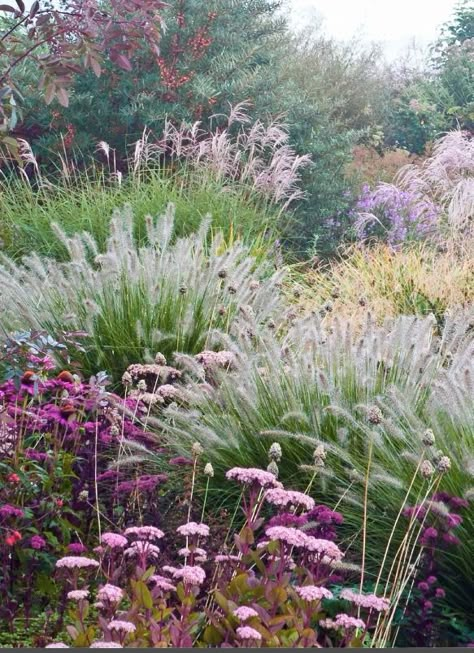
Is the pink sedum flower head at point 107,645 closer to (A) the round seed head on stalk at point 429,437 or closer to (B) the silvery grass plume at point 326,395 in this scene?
(A) the round seed head on stalk at point 429,437

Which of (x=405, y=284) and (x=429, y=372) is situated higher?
(x=429, y=372)

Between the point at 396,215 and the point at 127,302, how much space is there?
643 cm

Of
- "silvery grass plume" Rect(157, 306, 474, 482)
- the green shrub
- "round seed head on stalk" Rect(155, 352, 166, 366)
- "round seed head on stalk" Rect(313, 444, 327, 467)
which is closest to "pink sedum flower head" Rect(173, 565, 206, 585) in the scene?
"round seed head on stalk" Rect(313, 444, 327, 467)

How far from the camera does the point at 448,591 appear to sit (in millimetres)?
3236

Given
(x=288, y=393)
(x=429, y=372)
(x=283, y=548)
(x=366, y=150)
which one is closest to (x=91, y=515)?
(x=288, y=393)

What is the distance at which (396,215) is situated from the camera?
11070 mm

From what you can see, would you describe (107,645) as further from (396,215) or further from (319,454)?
(396,215)

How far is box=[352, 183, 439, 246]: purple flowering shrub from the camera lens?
35.2 ft

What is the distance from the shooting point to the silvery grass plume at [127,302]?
505cm

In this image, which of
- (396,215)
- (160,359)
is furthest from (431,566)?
(396,215)

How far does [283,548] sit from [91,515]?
1.19 meters

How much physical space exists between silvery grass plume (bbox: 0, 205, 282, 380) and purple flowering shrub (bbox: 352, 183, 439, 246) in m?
5.15

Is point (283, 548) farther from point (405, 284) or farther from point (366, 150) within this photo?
point (366, 150)

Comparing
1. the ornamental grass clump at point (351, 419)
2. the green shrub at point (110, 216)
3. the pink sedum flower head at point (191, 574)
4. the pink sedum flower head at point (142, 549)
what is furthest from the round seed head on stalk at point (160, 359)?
the green shrub at point (110, 216)
